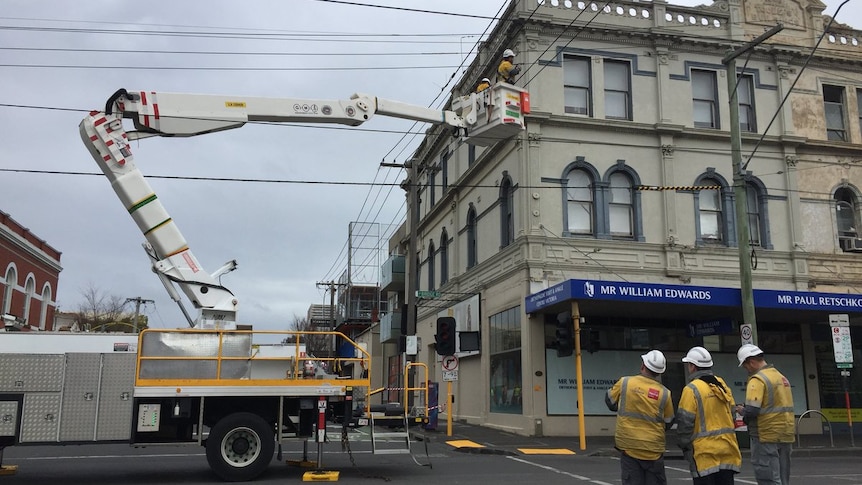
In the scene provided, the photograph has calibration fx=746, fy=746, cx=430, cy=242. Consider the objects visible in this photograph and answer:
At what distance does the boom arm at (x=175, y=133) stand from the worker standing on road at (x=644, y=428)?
7.49 meters

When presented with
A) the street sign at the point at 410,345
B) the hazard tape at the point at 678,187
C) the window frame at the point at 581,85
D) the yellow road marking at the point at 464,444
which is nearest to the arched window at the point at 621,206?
the hazard tape at the point at 678,187

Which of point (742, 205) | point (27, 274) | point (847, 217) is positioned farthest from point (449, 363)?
point (27, 274)

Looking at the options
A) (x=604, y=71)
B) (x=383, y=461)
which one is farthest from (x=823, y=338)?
(x=383, y=461)

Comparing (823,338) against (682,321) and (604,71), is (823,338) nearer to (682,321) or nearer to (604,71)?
(682,321)

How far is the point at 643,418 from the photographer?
257 inches

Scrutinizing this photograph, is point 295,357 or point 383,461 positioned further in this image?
point 383,461

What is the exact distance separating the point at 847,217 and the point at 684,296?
31.9 feet

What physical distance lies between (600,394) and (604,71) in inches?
395

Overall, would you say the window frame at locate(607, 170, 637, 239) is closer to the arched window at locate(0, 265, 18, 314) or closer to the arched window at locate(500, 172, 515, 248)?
the arched window at locate(500, 172, 515, 248)

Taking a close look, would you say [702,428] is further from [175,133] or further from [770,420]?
[175,133]

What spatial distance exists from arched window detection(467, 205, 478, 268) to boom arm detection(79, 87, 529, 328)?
1416 centimetres

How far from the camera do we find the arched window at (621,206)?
22828mm

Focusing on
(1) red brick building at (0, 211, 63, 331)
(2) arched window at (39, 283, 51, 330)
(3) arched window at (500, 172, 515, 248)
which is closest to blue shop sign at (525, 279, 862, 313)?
(3) arched window at (500, 172, 515, 248)

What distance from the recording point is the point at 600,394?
71.4 feet
